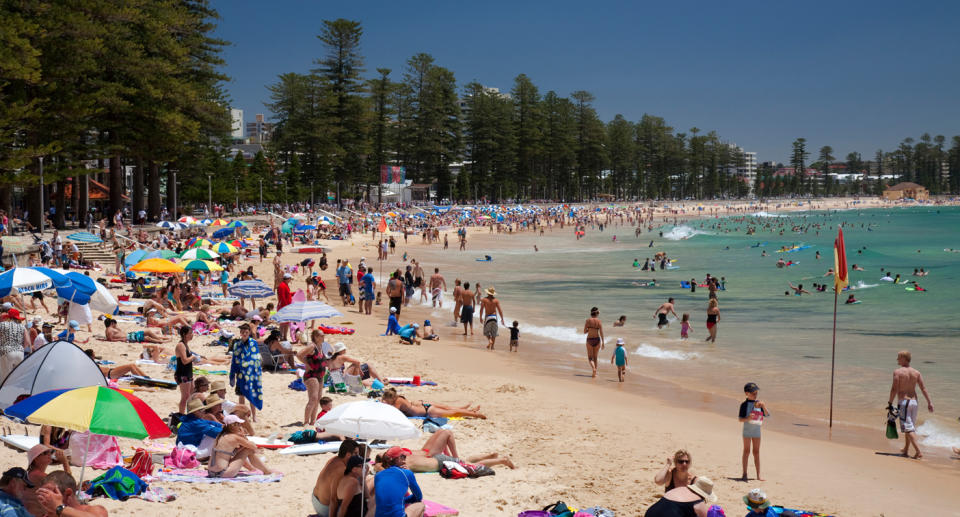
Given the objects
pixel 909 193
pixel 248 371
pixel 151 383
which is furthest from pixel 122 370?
pixel 909 193

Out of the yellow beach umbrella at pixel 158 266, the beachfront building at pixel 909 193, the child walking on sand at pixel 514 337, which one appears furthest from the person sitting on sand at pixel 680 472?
the beachfront building at pixel 909 193

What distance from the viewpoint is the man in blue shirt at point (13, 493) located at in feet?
15.4

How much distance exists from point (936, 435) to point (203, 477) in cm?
907

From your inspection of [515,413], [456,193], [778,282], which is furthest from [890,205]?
[515,413]

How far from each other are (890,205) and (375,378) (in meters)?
179

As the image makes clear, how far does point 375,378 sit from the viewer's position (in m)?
10.7

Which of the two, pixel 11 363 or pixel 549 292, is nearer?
pixel 11 363

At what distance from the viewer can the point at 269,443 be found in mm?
7875

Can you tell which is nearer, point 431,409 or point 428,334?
point 431,409

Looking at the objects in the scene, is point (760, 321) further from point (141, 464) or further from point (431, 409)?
point (141, 464)

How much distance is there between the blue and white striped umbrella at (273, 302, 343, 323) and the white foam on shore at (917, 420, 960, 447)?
27.5ft

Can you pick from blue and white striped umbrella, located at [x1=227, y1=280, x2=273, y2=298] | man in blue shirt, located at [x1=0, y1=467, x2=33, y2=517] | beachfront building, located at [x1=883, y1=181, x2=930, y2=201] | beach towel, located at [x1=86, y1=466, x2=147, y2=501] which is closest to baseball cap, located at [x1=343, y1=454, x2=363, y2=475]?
beach towel, located at [x1=86, y1=466, x2=147, y2=501]

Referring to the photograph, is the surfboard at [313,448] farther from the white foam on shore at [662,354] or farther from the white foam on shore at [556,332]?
the white foam on shore at [556,332]

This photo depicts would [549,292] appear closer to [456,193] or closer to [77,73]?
[77,73]
